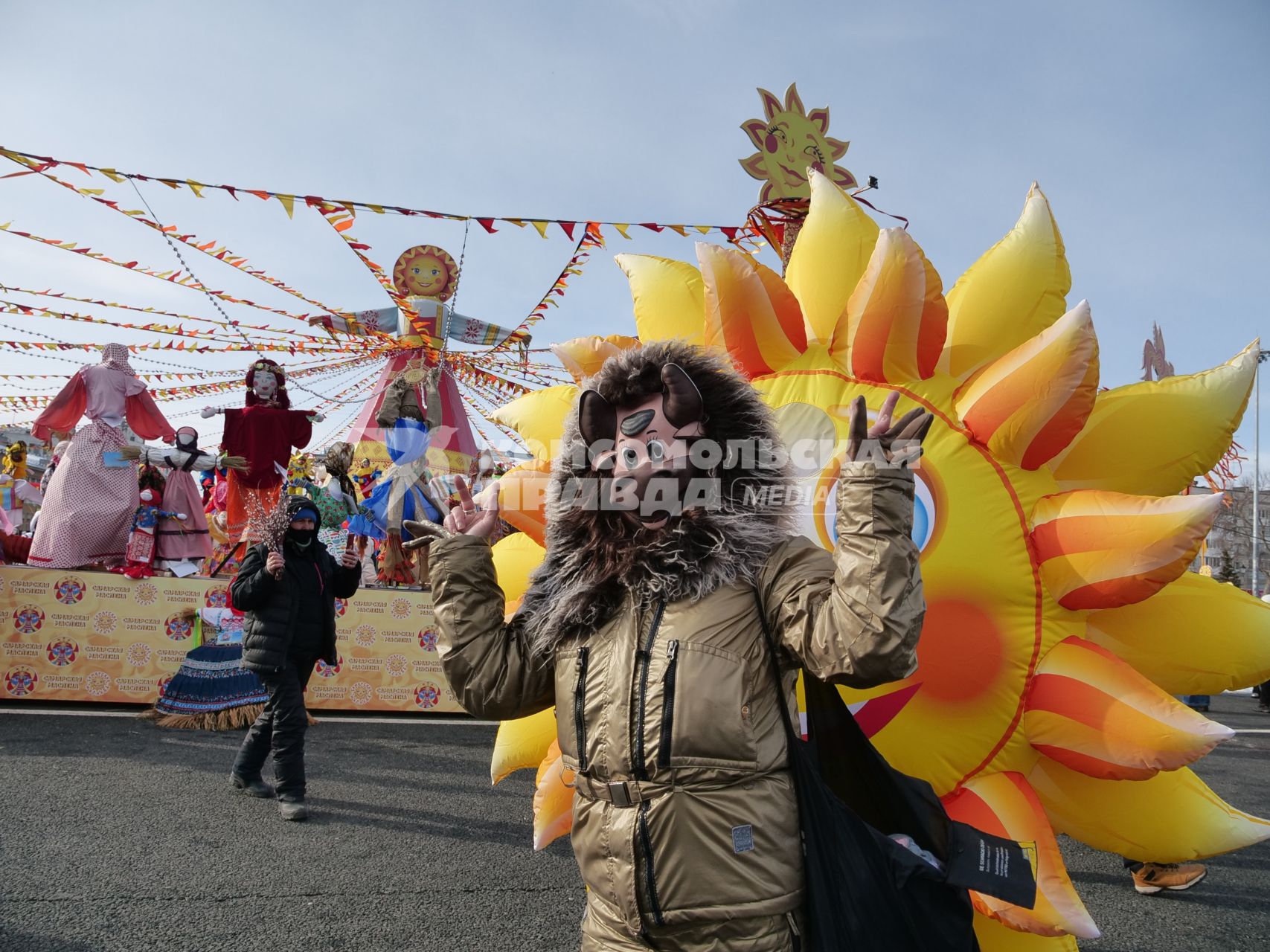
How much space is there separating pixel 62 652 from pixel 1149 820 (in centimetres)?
724

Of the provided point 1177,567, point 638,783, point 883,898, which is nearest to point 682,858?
point 638,783

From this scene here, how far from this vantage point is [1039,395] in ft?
8.00

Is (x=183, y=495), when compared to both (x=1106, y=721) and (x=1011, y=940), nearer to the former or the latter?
(x=1011, y=940)

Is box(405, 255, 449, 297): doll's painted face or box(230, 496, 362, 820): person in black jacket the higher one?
box(405, 255, 449, 297): doll's painted face

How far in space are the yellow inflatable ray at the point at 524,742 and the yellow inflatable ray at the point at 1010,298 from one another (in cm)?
185

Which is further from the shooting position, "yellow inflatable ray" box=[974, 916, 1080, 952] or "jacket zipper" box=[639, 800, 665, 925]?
"yellow inflatable ray" box=[974, 916, 1080, 952]

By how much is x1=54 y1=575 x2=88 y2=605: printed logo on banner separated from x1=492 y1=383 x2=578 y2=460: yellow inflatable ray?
5.11m

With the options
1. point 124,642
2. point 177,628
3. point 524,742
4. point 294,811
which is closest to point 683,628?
point 524,742

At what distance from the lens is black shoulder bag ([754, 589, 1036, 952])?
1.66m

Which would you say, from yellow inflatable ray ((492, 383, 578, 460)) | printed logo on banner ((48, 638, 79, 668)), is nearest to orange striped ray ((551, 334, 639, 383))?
yellow inflatable ray ((492, 383, 578, 460))

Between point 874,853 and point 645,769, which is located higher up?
point 645,769

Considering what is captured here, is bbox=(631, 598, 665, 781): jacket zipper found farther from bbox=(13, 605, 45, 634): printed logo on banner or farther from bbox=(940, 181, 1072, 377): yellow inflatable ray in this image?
bbox=(13, 605, 45, 634): printed logo on banner

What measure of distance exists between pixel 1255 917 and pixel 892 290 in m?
3.42

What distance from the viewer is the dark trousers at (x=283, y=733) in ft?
14.5
